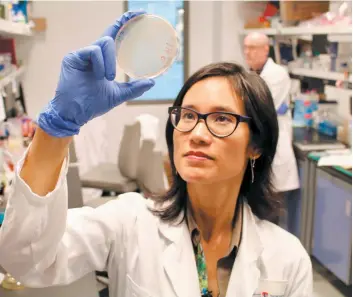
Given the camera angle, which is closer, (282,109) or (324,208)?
(324,208)

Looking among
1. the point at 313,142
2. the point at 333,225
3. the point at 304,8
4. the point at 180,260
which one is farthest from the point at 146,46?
the point at 304,8

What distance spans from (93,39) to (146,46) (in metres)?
4.07

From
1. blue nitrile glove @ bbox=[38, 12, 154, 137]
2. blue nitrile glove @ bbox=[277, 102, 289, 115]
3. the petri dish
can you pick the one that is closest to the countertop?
blue nitrile glove @ bbox=[277, 102, 289, 115]

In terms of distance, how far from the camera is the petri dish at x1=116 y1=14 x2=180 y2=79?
987 mm

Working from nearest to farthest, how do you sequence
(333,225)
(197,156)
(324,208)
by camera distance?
(197,156) → (333,225) → (324,208)

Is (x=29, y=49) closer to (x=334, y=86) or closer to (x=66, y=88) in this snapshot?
(x=334, y=86)

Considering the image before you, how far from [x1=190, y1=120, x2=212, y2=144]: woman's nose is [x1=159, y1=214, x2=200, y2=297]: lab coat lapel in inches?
9.8

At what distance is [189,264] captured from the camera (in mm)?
1150

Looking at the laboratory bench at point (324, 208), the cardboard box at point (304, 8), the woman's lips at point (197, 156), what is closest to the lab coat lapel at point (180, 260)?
the woman's lips at point (197, 156)

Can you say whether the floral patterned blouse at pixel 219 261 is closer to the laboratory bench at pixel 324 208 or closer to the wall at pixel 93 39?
the laboratory bench at pixel 324 208

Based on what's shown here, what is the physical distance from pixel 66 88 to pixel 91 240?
0.40 meters

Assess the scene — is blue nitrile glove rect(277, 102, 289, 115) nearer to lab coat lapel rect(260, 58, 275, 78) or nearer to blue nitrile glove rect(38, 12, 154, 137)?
lab coat lapel rect(260, 58, 275, 78)

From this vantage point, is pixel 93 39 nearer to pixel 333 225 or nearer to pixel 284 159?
pixel 284 159

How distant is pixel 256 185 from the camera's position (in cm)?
137
